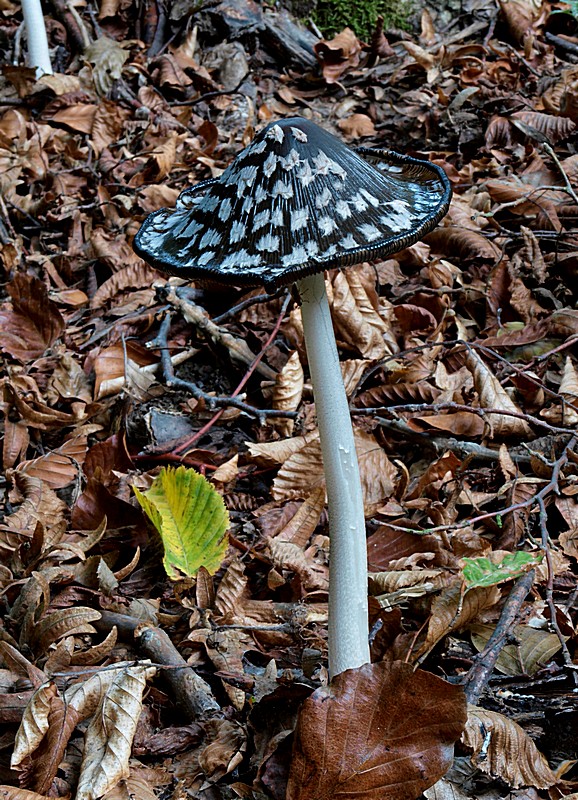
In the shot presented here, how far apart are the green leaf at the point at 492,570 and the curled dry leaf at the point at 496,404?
2.87 ft

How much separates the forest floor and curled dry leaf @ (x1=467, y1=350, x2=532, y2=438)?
0.01m

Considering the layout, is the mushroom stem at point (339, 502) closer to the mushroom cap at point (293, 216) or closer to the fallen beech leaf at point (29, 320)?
the mushroom cap at point (293, 216)

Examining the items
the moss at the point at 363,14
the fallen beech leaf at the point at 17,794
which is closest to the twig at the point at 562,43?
the moss at the point at 363,14

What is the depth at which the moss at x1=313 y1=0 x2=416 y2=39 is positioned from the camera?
6680mm

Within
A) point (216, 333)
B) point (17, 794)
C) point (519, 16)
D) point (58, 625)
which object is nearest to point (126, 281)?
point (216, 333)

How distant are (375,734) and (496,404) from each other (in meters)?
1.70

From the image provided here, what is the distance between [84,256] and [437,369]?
2.45 m

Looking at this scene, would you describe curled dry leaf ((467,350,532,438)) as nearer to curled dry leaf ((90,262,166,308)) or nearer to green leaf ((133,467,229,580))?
green leaf ((133,467,229,580))

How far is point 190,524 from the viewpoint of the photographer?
2.60 m

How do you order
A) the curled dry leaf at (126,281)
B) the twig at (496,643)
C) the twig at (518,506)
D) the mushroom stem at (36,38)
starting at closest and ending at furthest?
the twig at (496,643) → the twig at (518,506) → the curled dry leaf at (126,281) → the mushroom stem at (36,38)

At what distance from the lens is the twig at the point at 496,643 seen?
216cm

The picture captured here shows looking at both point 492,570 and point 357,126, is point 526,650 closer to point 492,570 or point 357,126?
point 492,570

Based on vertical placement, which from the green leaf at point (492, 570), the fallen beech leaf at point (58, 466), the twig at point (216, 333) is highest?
the green leaf at point (492, 570)

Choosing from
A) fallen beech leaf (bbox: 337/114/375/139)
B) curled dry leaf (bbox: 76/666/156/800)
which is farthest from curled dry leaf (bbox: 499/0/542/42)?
curled dry leaf (bbox: 76/666/156/800)
